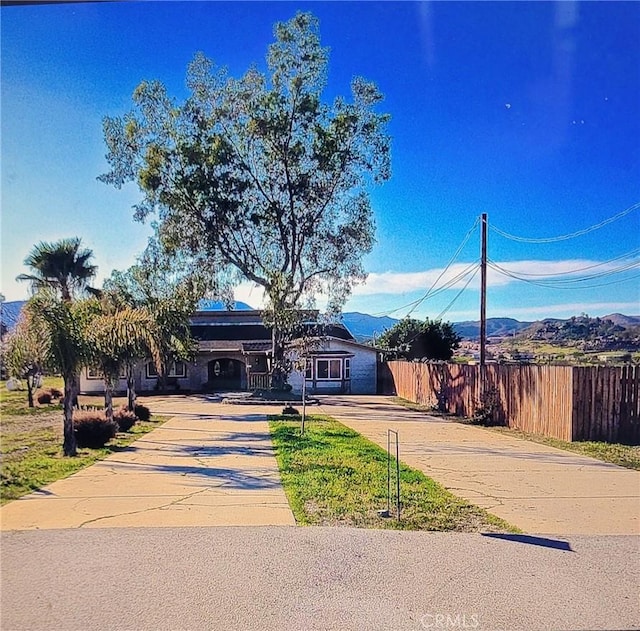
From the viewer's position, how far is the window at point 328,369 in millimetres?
23250

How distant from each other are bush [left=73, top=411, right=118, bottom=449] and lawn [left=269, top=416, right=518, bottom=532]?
2.23 m

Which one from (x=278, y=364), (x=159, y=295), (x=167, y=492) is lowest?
(x=167, y=492)

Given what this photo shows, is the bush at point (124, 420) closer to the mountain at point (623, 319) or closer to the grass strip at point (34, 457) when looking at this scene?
the grass strip at point (34, 457)

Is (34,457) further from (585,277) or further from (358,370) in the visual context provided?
(358,370)

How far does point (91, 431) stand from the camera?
734 centimetres

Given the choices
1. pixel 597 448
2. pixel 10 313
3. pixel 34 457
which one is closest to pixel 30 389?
pixel 34 457

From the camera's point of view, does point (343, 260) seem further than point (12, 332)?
Yes

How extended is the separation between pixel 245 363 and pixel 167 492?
18484 mm

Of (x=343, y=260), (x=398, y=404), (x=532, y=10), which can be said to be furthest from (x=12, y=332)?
(x=398, y=404)

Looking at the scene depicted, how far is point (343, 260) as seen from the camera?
1123cm

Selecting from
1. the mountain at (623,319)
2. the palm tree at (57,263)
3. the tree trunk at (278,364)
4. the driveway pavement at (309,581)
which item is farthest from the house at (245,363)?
the driveway pavement at (309,581)

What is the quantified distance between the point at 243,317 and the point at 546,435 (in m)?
14.6

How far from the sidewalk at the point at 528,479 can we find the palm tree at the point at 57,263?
3510mm

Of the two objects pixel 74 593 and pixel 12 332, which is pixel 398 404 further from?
pixel 74 593
